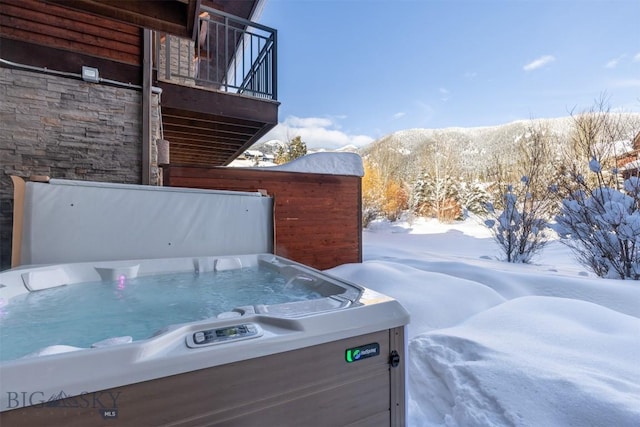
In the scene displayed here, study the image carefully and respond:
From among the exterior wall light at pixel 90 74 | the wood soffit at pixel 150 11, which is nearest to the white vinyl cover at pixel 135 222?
the wood soffit at pixel 150 11

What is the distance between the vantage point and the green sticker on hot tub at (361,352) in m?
1.02

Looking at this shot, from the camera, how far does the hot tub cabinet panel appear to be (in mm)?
724

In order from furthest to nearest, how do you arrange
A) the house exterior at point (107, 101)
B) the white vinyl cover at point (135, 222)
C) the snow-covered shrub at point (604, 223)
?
the snow-covered shrub at point (604, 223) < the house exterior at point (107, 101) < the white vinyl cover at point (135, 222)

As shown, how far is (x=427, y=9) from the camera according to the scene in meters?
6.91

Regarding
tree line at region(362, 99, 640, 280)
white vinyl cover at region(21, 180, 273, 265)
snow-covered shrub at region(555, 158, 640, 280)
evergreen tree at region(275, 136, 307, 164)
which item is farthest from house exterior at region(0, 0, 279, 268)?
evergreen tree at region(275, 136, 307, 164)

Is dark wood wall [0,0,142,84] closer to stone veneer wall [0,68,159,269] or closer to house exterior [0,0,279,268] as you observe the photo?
house exterior [0,0,279,268]

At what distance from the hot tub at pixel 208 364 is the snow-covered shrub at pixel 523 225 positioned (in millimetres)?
4359

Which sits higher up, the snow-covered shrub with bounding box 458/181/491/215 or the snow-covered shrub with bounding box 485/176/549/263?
the snow-covered shrub with bounding box 458/181/491/215

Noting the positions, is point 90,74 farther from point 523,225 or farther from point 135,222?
point 523,225

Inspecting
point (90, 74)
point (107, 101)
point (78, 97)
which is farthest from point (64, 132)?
point (90, 74)

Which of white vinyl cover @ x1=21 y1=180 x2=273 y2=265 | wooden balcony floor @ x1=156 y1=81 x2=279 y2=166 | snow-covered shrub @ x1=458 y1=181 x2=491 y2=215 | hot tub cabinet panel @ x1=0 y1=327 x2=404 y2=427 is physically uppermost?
wooden balcony floor @ x1=156 y1=81 x2=279 y2=166

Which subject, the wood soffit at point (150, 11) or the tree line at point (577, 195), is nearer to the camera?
the wood soffit at point (150, 11)

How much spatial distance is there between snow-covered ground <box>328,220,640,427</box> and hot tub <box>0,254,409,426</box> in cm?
48

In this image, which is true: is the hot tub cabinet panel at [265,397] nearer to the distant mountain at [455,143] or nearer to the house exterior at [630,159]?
the house exterior at [630,159]
